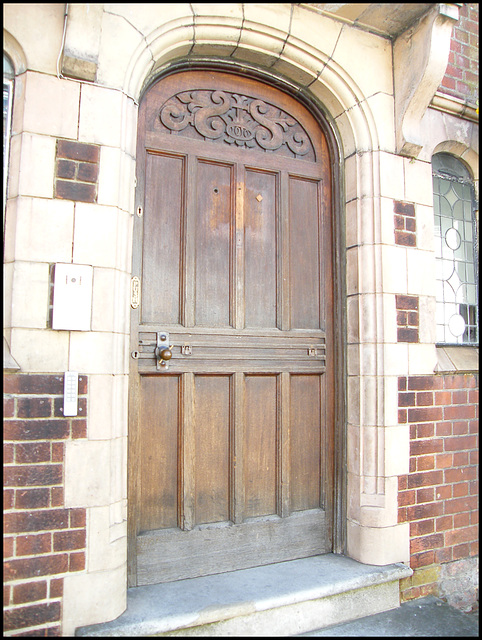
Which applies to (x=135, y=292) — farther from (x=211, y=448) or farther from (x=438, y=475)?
(x=438, y=475)

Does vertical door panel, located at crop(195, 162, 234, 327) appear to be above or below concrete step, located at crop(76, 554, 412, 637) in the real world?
above

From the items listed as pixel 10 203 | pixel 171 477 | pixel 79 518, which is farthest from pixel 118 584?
pixel 10 203

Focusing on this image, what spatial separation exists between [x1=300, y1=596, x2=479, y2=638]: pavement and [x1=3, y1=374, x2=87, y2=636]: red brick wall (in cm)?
134

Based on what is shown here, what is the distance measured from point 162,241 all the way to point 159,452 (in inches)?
49.2

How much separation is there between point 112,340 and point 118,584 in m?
1.21

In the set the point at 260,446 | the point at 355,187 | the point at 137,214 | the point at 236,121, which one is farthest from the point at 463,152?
the point at 260,446

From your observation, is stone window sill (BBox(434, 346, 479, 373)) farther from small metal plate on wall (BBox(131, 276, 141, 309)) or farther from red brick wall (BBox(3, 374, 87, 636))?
red brick wall (BBox(3, 374, 87, 636))

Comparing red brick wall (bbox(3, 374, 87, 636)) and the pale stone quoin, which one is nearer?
red brick wall (bbox(3, 374, 87, 636))

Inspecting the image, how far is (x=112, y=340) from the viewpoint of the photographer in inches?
99.0

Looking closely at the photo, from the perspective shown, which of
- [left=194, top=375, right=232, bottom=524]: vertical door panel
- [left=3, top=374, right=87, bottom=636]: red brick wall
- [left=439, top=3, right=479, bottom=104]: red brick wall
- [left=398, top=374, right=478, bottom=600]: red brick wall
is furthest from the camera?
[left=439, top=3, right=479, bottom=104]: red brick wall

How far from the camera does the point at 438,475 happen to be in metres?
3.30

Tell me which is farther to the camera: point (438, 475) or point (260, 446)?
point (438, 475)

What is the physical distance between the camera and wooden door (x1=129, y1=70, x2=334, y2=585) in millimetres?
2861

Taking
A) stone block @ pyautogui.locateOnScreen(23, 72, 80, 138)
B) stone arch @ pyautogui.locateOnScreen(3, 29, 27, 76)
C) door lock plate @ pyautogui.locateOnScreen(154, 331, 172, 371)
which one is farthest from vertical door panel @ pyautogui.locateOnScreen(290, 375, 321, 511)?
stone arch @ pyautogui.locateOnScreen(3, 29, 27, 76)
